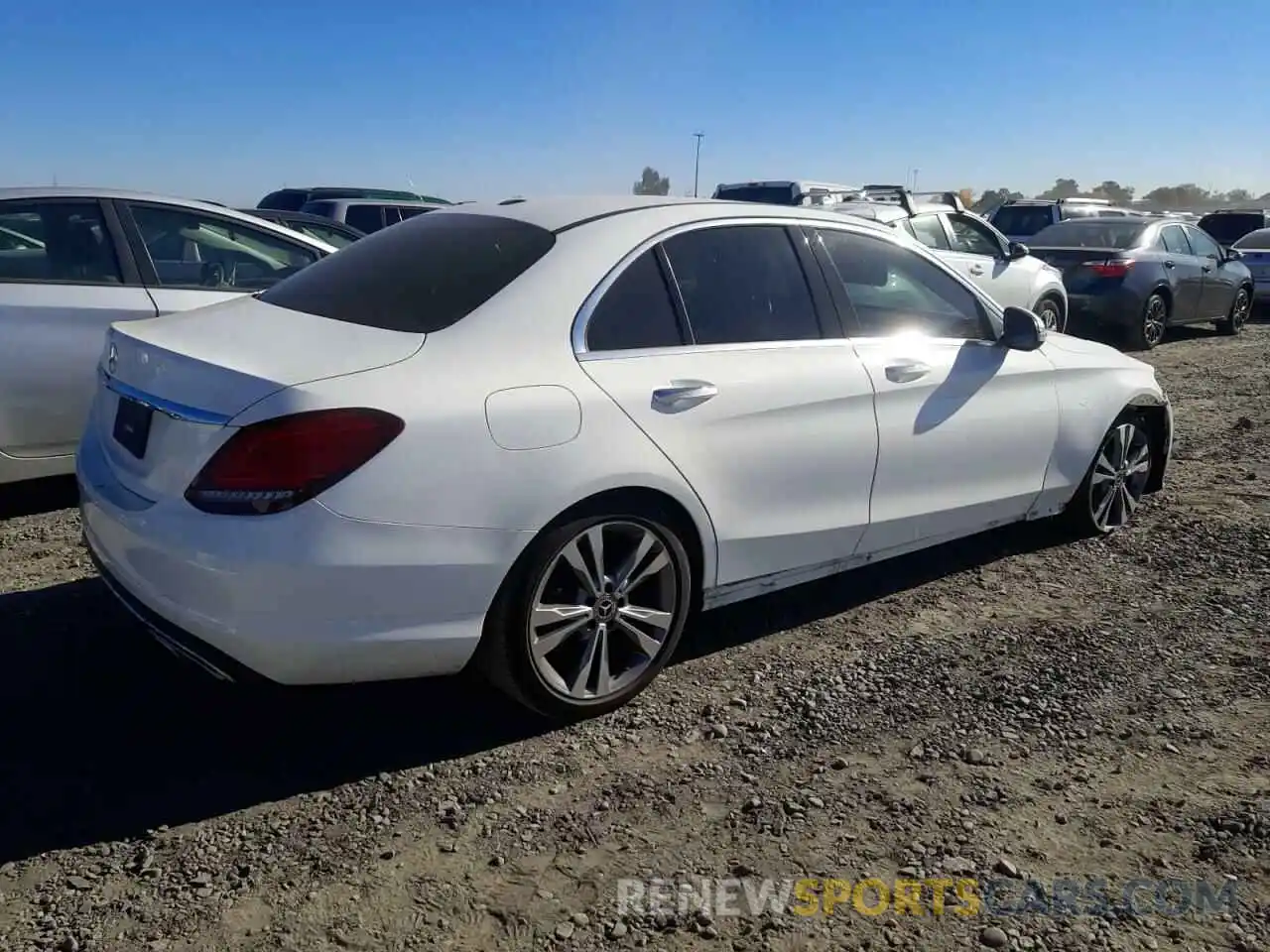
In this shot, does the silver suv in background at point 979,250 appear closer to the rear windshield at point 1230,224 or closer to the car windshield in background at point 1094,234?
the car windshield in background at point 1094,234

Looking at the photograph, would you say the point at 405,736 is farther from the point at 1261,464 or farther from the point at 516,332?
the point at 1261,464

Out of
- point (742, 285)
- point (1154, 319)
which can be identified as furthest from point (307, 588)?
point (1154, 319)

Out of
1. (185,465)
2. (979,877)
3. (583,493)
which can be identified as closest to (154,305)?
(185,465)

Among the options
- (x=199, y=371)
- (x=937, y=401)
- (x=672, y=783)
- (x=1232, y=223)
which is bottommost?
(x=672, y=783)

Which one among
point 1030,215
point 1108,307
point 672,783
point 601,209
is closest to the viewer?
point 672,783

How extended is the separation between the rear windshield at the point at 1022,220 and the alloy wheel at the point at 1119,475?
48.2 ft

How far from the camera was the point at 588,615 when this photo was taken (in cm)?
340

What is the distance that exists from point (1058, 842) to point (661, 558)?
1.37 m

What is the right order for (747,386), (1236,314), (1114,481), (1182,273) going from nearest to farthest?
(747,386)
(1114,481)
(1182,273)
(1236,314)

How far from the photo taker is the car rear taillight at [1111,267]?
40.2ft

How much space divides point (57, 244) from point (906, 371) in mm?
4073

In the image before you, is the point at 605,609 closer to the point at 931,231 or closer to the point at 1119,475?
the point at 1119,475

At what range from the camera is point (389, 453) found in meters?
2.91

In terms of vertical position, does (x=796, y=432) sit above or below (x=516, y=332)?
below
